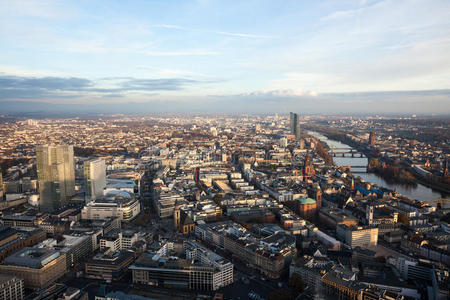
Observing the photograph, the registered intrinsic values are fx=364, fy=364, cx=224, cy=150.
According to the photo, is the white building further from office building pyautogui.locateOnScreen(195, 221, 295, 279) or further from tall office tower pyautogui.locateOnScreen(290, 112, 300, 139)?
tall office tower pyautogui.locateOnScreen(290, 112, 300, 139)

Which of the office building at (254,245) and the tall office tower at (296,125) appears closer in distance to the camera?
the office building at (254,245)

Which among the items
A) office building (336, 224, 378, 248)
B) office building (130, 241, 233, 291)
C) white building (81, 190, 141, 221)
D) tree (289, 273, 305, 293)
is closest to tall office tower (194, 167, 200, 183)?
white building (81, 190, 141, 221)

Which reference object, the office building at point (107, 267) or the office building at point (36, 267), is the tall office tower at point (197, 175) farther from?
the office building at point (36, 267)

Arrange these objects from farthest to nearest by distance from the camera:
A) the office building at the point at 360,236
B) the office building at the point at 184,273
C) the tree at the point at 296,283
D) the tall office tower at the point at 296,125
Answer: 1. the tall office tower at the point at 296,125
2. the office building at the point at 360,236
3. the office building at the point at 184,273
4. the tree at the point at 296,283

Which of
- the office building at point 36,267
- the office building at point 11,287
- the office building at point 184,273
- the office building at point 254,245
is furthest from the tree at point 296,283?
the office building at point 11,287

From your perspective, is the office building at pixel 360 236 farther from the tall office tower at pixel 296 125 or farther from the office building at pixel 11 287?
the tall office tower at pixel 296 125

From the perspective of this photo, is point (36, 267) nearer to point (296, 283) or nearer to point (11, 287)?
point (11, 287)

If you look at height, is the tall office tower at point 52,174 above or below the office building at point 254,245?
above

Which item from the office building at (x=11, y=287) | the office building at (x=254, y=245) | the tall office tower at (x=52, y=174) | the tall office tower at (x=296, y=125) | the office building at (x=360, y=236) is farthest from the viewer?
the tall office tower at (x=296, y=125)
